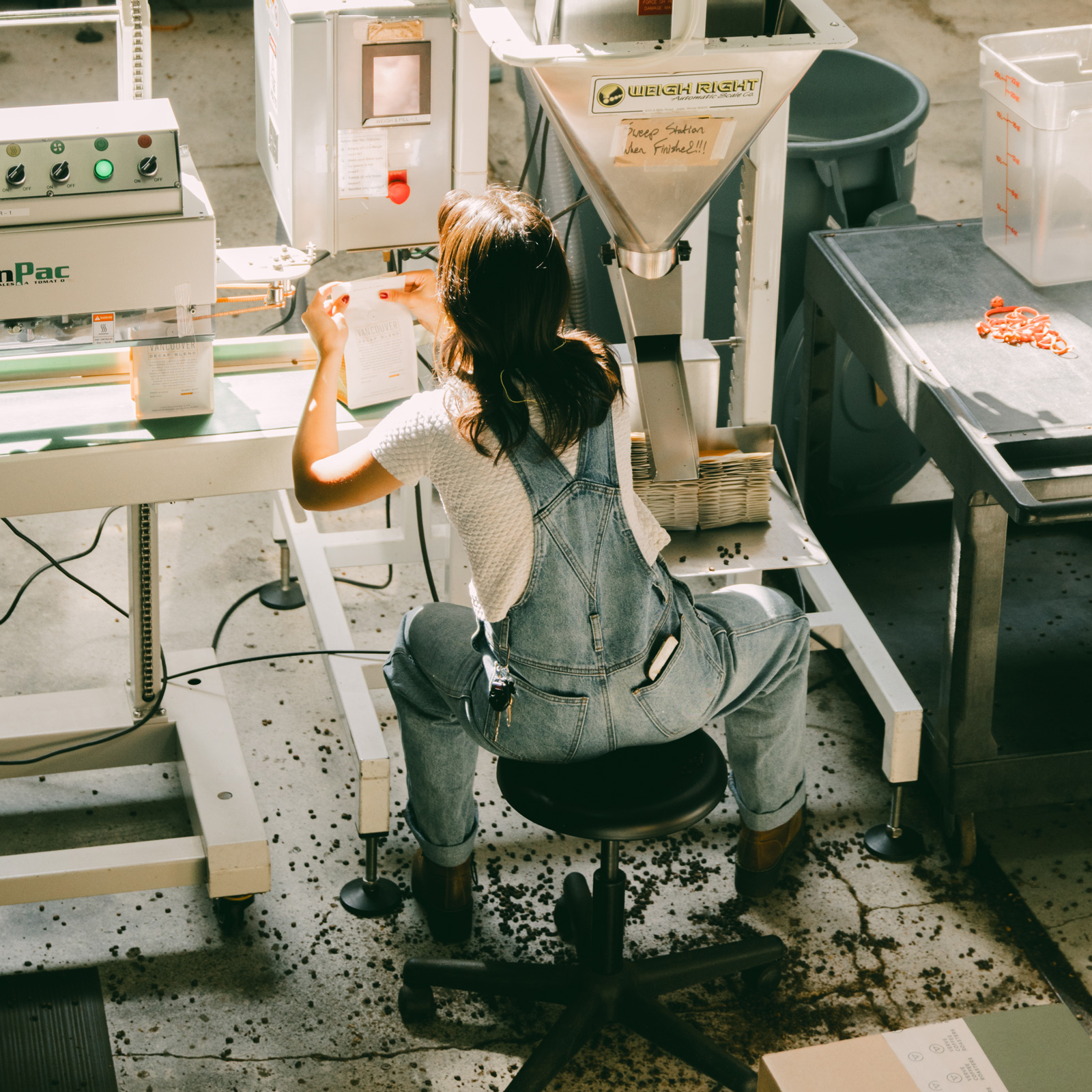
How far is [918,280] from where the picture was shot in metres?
2.48

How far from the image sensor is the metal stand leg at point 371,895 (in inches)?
90.0

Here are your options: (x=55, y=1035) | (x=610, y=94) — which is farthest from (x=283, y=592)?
(x=610, y=94)

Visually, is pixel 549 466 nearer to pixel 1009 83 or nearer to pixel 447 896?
pixel 447 896

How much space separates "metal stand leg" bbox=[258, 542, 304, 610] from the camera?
9.78 feet

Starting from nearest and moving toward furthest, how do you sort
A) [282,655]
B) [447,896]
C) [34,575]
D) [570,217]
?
[447,896] < [570,217] < [282,655] < [34,575]

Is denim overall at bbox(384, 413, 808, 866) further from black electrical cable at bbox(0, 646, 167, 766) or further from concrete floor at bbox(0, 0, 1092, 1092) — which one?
black electrical cable at bbox(0, 646, 167, 766)

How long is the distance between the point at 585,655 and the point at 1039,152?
124 cm

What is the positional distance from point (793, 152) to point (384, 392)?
121 centimetres

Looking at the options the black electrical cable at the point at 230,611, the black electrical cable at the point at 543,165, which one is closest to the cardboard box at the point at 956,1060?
the black electrical cable at the point at 543,165

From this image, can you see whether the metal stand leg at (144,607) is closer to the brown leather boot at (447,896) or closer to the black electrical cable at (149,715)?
the black electrical cable at (149,715)

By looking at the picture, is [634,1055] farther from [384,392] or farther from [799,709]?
[384,392]

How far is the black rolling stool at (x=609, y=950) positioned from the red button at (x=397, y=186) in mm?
818

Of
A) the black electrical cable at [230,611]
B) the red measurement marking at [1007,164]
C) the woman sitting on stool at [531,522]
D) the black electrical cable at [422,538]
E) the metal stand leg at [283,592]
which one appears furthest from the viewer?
the metal stand leg at [283,592]

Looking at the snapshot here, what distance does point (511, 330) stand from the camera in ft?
5.43
